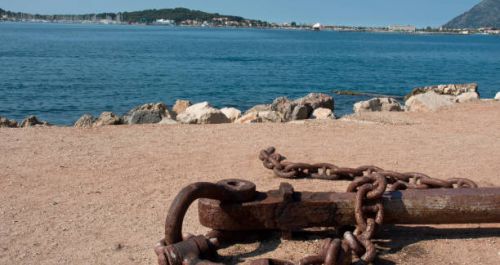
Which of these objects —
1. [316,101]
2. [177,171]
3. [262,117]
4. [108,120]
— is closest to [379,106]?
[316,101]

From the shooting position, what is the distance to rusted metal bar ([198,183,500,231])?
167 inches

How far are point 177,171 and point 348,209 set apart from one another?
10.1ft

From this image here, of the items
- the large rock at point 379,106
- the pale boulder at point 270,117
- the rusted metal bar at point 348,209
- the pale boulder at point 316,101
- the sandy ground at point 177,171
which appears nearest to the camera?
the rusted metal bar at point 348,209

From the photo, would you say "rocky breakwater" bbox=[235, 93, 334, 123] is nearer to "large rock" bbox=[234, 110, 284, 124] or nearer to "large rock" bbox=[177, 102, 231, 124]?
"large rock" bbox=[234, 110, 284, 124]

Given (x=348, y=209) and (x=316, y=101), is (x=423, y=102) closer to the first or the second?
(x=316, y=101)

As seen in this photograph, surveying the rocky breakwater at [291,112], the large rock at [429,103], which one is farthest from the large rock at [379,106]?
the large rock at [429,103]

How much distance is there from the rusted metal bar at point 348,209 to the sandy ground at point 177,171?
0.72 feet

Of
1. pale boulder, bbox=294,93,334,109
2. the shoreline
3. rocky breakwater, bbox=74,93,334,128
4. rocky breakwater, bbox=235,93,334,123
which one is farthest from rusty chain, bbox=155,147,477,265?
pale boulder, bbox=294,93,334,109

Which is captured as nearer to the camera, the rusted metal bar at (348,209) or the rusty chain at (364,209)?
the rusty chain at (364,209)

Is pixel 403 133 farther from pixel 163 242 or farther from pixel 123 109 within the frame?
pixel 123 109

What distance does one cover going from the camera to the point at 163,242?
3.85 metres

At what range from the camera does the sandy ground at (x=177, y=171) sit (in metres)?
4.46

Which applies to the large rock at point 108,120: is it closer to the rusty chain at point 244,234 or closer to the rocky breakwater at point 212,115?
the rocky breakwater at point 212,115

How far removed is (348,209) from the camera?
4305 mm
